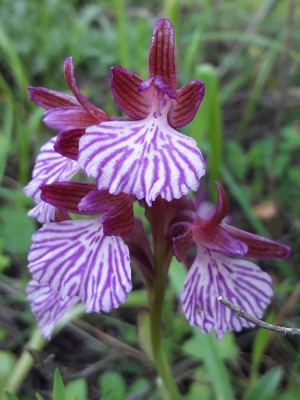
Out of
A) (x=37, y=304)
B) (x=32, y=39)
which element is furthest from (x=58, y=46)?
(x=37, y=304)

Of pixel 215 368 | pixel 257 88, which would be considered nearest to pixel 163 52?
pixel 215 368

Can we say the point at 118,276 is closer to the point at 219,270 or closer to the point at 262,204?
the point at 219,270

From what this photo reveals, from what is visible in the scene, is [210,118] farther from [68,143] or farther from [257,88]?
[68,143]

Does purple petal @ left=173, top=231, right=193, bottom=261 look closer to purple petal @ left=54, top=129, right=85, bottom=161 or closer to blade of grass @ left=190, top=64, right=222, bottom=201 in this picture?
purple petal @ left=54, top=129, right=85, bottom=161

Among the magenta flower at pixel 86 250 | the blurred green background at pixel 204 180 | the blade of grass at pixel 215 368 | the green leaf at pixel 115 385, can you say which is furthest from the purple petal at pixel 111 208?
the green leaf at pixel 115 385

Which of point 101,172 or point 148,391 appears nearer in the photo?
point 101,172

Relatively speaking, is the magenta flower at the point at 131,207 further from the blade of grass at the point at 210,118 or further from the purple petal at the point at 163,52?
the blade of grass at the point at 210,118

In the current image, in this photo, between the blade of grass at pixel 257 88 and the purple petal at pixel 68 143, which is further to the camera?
the blade of grass at pixel 257 88
